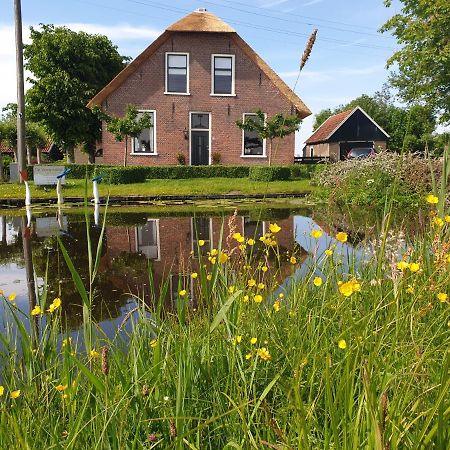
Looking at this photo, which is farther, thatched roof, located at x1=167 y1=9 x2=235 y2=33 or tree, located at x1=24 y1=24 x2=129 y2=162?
tree, located at x1=24 y1=24 x2=129 y2=162

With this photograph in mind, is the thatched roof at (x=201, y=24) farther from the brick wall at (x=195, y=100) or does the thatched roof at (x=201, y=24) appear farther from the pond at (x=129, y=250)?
the pond at (x=129, y=250)

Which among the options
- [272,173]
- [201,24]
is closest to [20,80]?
[201,24]

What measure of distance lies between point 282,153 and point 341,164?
34.4 feet

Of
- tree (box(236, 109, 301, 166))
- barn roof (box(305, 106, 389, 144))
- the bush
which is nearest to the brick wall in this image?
tree (box(236, 109, 301, 166))

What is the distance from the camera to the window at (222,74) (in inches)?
896

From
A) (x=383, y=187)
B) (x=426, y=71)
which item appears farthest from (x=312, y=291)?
(x=426, y=71)

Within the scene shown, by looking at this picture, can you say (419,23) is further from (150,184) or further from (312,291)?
(312,291)

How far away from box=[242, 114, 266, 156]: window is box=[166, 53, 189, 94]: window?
130 inches

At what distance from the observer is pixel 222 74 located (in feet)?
74.9

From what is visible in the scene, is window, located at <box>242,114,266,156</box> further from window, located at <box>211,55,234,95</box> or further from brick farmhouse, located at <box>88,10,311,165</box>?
window, located at <box>211,55,234,95</box>

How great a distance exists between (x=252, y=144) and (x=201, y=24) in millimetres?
6065

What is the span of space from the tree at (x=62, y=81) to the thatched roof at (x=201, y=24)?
8.71 meters

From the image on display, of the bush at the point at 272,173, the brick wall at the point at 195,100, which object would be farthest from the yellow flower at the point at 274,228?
the brick wall at the point at 195,100

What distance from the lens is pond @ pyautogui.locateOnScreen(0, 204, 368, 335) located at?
12.0 ft
